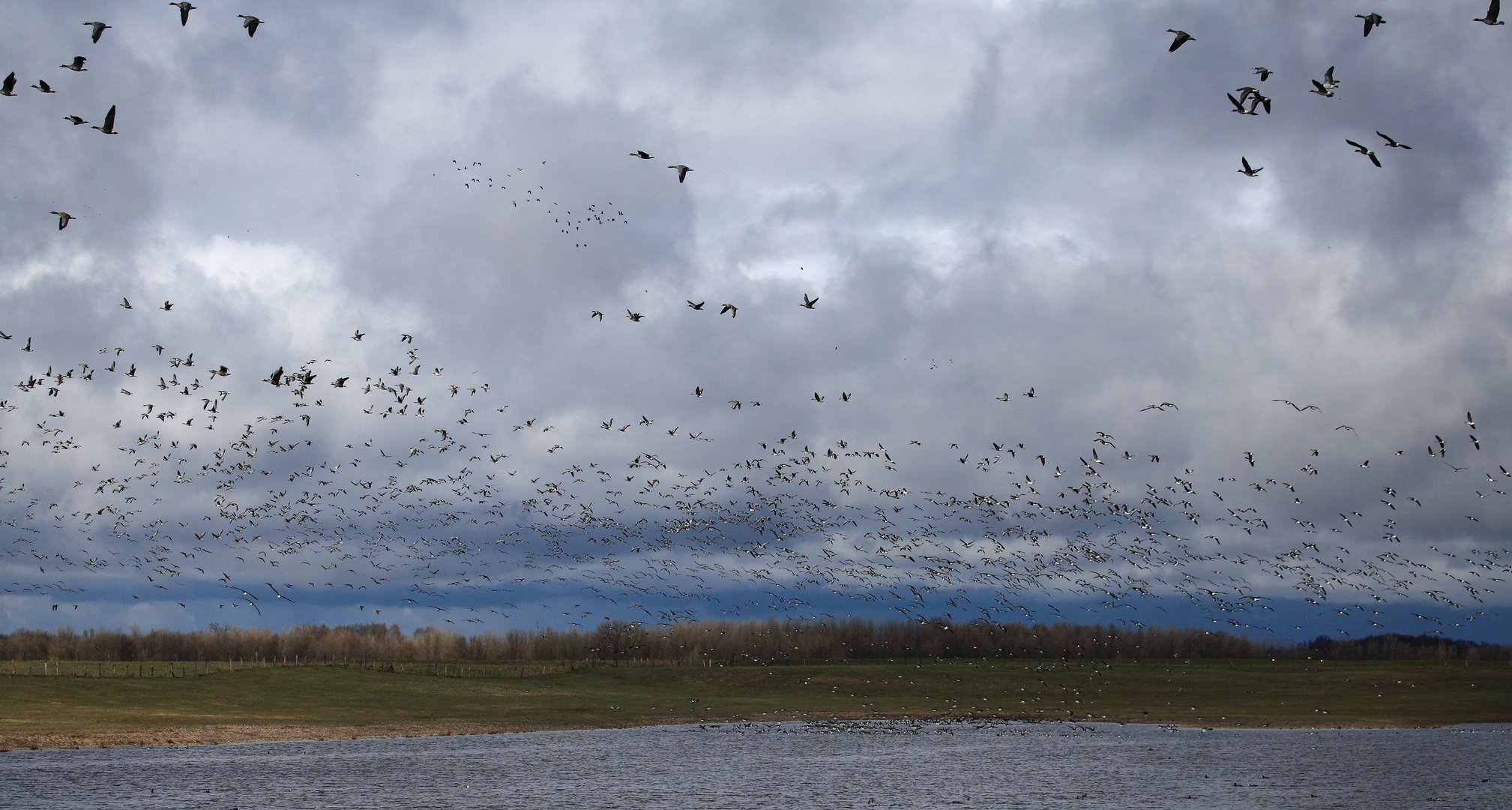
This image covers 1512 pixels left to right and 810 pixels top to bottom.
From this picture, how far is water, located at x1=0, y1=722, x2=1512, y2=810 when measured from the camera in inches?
2212

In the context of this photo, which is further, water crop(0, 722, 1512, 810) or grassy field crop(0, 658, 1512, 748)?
grassy field crop(0, 658, 1512, 748)

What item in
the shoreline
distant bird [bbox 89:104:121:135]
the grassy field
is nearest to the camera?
distant bird [bbox 89:104:121:135]

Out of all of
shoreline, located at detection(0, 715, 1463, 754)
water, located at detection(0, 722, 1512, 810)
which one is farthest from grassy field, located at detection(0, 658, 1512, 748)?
water, located at detection(0, 722, 1512, 810)

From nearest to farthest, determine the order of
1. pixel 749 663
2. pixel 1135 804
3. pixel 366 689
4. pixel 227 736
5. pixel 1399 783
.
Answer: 1. pixel 1135 804
2. pixel 1399 783
3. pixel 227 736
4. pixel 366 689
5. pixel 749 663

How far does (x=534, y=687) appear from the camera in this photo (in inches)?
5463

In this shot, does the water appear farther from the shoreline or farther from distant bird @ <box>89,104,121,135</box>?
distant bird @ <box>89,104,121,135</box>

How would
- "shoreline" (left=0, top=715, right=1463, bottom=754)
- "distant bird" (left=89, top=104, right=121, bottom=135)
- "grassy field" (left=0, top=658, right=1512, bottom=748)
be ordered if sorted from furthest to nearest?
"grassy field" (left=0, top=658, right=1512, bottom=748) → "shoreline" (left=0, top=715, right=1463, bottom=754) → "distant bird" (left=89, top=104, right=121, bottom=135)

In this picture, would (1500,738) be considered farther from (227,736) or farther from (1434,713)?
(227,736)

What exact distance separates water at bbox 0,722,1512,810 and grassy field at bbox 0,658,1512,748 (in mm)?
11277

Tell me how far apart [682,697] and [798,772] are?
73.4 metres

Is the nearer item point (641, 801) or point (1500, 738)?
point (641, 801)

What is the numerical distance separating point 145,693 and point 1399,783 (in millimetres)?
103535

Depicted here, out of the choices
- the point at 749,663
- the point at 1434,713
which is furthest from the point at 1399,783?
the point at 749,663

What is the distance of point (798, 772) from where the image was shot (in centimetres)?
6975
